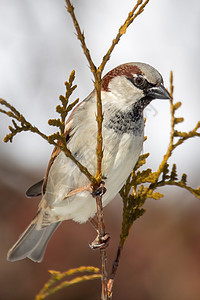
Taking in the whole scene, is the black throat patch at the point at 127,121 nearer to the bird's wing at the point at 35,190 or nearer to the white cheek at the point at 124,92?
the white cheek at the point at 124,92

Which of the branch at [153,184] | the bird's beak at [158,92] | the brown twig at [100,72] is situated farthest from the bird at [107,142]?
the brown twig at [100,72]

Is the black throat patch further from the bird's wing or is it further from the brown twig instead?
the bird's wing

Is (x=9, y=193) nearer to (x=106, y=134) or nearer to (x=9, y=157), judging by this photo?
(x=9, y=157)

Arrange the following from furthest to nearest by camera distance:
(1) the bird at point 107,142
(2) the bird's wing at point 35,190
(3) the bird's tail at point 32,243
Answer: (3) the bird's tail at point 32,243, (2) the bird's wing at point 35,190, (1) the bird at point 107,142

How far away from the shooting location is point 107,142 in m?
2.32

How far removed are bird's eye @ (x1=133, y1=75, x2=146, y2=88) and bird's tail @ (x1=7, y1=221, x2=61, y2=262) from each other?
1.19 meters

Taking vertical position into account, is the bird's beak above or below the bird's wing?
above

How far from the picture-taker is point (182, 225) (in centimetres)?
489

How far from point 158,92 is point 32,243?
1.37m

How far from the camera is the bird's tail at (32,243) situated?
304 cm

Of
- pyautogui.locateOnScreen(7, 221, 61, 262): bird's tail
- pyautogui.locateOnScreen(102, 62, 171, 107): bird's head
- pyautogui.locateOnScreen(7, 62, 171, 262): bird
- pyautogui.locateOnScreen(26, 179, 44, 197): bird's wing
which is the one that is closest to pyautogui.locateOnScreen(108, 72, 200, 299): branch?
pyautogui.locateOnScreen(7, 62, 171, 262): bird

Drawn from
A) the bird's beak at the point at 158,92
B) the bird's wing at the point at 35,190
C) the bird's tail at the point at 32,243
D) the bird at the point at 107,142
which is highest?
the bird's beak at the point at 158,92

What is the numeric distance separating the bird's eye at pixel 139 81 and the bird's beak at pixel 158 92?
0.05 meters

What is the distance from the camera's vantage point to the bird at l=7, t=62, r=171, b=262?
2342 mm
